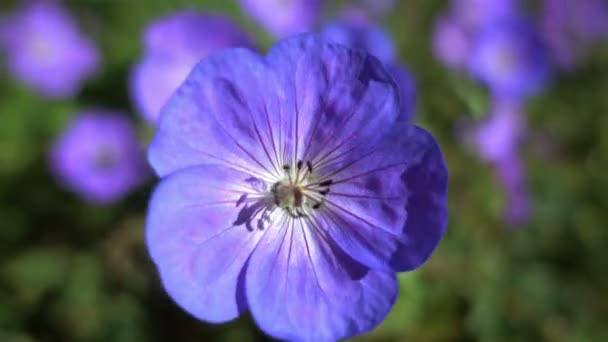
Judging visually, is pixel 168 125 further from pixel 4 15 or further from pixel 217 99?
pixel 4 15

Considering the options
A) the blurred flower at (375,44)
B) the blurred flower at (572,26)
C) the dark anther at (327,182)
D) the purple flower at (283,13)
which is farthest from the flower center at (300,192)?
the blurred flower at (572,26)

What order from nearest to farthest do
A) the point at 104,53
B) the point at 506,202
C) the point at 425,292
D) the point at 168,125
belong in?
the point at 168,125 → the point at 425,292 → the point at 506,202 → the point at 104,53

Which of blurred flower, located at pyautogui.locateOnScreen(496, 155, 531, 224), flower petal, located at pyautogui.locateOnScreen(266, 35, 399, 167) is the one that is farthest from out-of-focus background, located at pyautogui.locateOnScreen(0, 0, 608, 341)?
flower petal, located at pyautogui.locateOnScreen(266, 35, 399, 167)

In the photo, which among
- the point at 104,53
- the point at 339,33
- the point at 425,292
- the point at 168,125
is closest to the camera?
the point at 168,125

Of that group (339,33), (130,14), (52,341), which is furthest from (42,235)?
(339,33)

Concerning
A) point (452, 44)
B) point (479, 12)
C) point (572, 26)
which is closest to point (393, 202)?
point (452, 44)

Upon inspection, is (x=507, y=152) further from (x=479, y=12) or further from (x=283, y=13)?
(x=283, y=13)

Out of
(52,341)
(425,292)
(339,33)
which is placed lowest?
(52,341)

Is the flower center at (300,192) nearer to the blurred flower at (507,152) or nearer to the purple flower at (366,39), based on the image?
the purple flower at (366,39)
